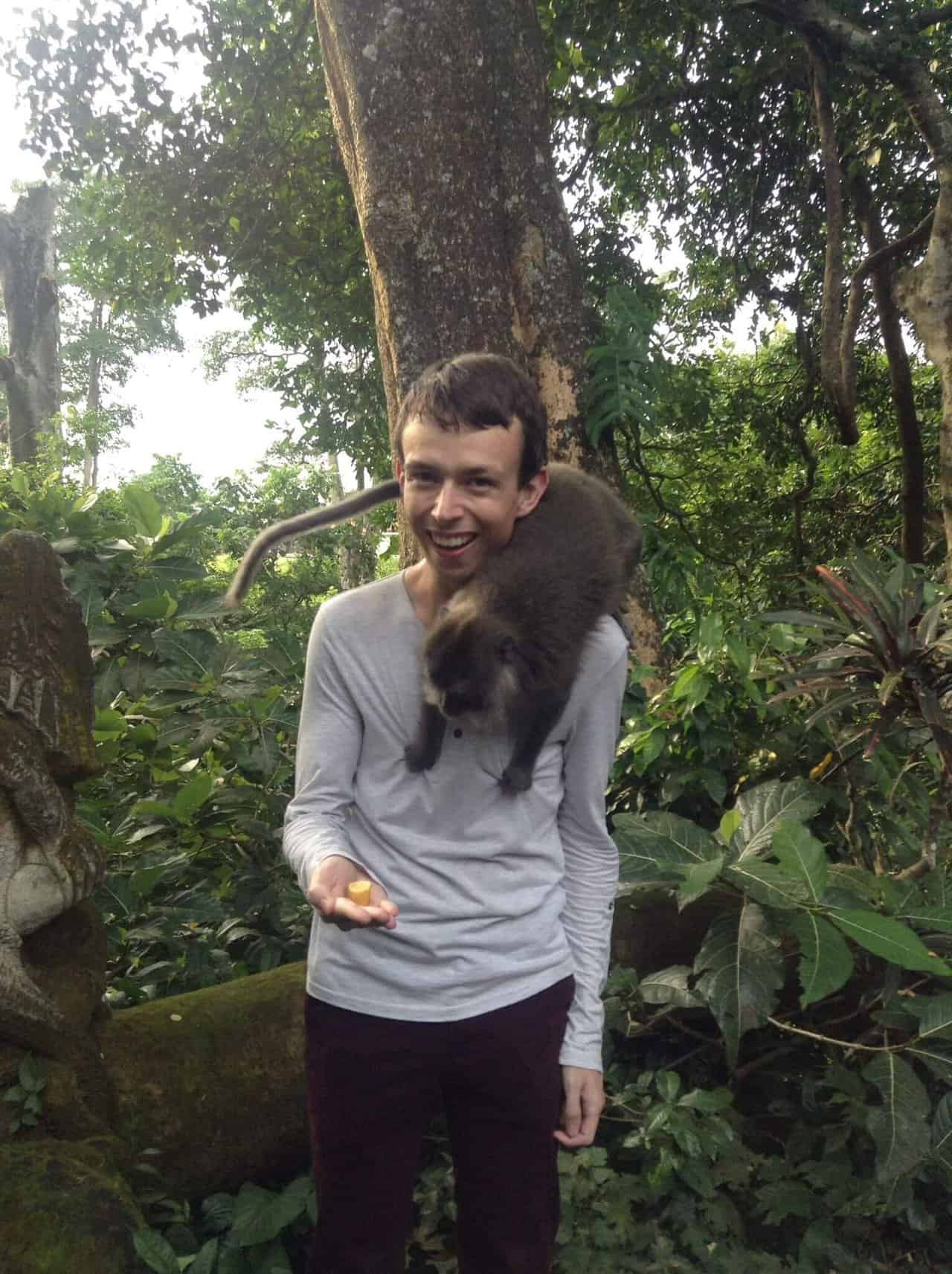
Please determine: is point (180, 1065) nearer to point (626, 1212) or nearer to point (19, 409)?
point (626, 1212)

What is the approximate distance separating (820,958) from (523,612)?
91 cm

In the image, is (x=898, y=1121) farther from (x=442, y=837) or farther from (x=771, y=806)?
(x=442, y=837)

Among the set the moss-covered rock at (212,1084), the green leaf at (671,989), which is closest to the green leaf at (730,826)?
the green leaf at (671,989)

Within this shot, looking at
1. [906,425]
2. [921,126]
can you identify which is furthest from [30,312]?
[921,126]

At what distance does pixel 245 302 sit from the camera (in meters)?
6.59

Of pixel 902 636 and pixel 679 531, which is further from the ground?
pixel 679 531

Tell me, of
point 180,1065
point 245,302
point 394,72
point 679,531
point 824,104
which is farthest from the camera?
point 245,302

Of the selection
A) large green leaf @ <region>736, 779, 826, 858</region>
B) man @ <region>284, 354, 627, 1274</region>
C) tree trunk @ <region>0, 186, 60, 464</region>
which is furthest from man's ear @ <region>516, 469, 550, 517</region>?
tree trunk @ <region>0, 186, 60, 464</region>

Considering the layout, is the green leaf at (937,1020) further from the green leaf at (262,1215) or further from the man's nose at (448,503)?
the man's nose at (448,503)

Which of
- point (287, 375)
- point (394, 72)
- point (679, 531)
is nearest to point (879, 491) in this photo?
point (679, 531)

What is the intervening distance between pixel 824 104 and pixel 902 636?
11.5 ft

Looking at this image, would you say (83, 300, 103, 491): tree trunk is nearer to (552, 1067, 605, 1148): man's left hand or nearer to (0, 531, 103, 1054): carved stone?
(0, 531, 103, 1054): carved stone

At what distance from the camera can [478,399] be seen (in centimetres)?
135

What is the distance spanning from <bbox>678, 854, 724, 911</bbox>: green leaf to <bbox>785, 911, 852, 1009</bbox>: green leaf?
181 mm
